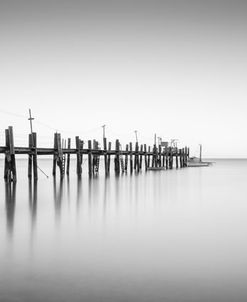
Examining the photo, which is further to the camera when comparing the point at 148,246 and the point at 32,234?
the point at 32,234

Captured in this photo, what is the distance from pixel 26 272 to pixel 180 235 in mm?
3689

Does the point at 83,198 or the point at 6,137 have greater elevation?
the point at 6,137

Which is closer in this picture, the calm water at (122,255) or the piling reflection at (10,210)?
the calm water at (122,255)

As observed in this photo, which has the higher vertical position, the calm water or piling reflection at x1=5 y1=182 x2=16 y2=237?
the calm water

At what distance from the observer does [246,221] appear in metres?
9.60

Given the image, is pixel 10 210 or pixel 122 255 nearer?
pixel 122 255

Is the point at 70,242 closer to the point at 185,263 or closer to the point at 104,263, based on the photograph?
the point at 104,263

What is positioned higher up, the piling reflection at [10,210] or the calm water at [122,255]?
the calm water at [122,255]

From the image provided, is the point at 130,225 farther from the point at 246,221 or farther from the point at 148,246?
the point at 246,221

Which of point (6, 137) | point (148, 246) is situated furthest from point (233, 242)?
point (6, 137)

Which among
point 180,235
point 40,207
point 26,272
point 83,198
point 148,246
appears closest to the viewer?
point 26,272

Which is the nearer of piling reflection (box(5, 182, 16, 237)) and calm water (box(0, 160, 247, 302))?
calm water (box(0, 160, 247, 302))

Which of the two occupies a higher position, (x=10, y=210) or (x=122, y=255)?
(x=122, y=255)

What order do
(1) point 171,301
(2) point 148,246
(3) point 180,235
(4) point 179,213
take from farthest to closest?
(4) point 179,213 → (3) point 180,235 → (2) point 148,246 → (1) point 171,301
